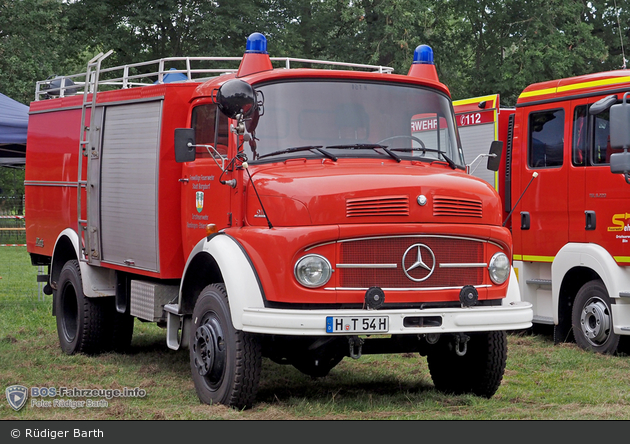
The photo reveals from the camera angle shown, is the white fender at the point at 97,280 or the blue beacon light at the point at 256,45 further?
the white fender at the point at 97,280

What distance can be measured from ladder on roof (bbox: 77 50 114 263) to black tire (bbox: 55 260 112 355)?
0.45 meters

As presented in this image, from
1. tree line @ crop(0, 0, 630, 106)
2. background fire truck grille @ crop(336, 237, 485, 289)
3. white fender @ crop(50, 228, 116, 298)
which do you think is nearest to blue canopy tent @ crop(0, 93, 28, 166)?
white fender @ crop(50, 228, 116, 298)

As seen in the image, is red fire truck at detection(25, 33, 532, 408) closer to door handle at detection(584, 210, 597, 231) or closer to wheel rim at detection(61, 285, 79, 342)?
wheel rim at detection(61, 285, 79, 342)

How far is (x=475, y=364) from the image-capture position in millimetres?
7508

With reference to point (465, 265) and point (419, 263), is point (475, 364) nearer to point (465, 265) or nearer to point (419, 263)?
point (465, 265)

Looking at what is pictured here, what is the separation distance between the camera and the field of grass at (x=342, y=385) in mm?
6774

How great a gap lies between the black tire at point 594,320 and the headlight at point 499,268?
3.35 metres

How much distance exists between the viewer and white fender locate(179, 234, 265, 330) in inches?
254

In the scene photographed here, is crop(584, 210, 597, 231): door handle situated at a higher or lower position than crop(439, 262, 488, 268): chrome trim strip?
higher

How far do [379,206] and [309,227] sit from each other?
1.67 ft

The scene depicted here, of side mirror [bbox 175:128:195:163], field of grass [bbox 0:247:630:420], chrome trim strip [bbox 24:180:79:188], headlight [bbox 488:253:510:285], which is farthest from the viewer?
chrome trim strip [bbox 24:180:79:188]

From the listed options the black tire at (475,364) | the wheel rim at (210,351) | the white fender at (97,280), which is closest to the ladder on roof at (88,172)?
the white fender at (97,280)

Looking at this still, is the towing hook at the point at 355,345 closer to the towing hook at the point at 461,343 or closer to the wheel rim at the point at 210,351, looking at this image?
the towing hook at the point at 461,343
